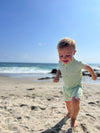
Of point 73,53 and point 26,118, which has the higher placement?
point 73,53

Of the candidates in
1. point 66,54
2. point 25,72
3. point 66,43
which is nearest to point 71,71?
point 66,54

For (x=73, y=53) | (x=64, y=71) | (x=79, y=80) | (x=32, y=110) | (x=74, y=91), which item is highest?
(x=73, y=53)

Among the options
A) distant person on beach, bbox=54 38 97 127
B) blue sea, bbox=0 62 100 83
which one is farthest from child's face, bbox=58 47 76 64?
blue sea, bbox=0 62 100 83

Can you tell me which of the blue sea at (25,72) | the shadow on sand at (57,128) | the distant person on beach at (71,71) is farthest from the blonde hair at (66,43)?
the blue sea at (25,72)

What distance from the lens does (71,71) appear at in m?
2.19

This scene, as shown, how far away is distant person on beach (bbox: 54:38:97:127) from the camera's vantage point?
2018mm

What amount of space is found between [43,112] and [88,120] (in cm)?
92

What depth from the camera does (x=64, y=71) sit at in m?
2.27

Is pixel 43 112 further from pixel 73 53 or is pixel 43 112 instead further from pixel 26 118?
pixel 73 53

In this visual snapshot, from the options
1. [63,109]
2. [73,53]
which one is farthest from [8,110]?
[73,53]

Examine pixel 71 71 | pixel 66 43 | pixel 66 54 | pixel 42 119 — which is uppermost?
pixel 66 43

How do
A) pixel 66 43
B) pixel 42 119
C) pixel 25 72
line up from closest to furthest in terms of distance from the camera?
pixel 66 43, pixel 42 119, pixel 25 72

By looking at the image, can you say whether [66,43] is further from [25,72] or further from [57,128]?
[25,72]

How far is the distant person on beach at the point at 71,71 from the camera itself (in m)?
2.02
